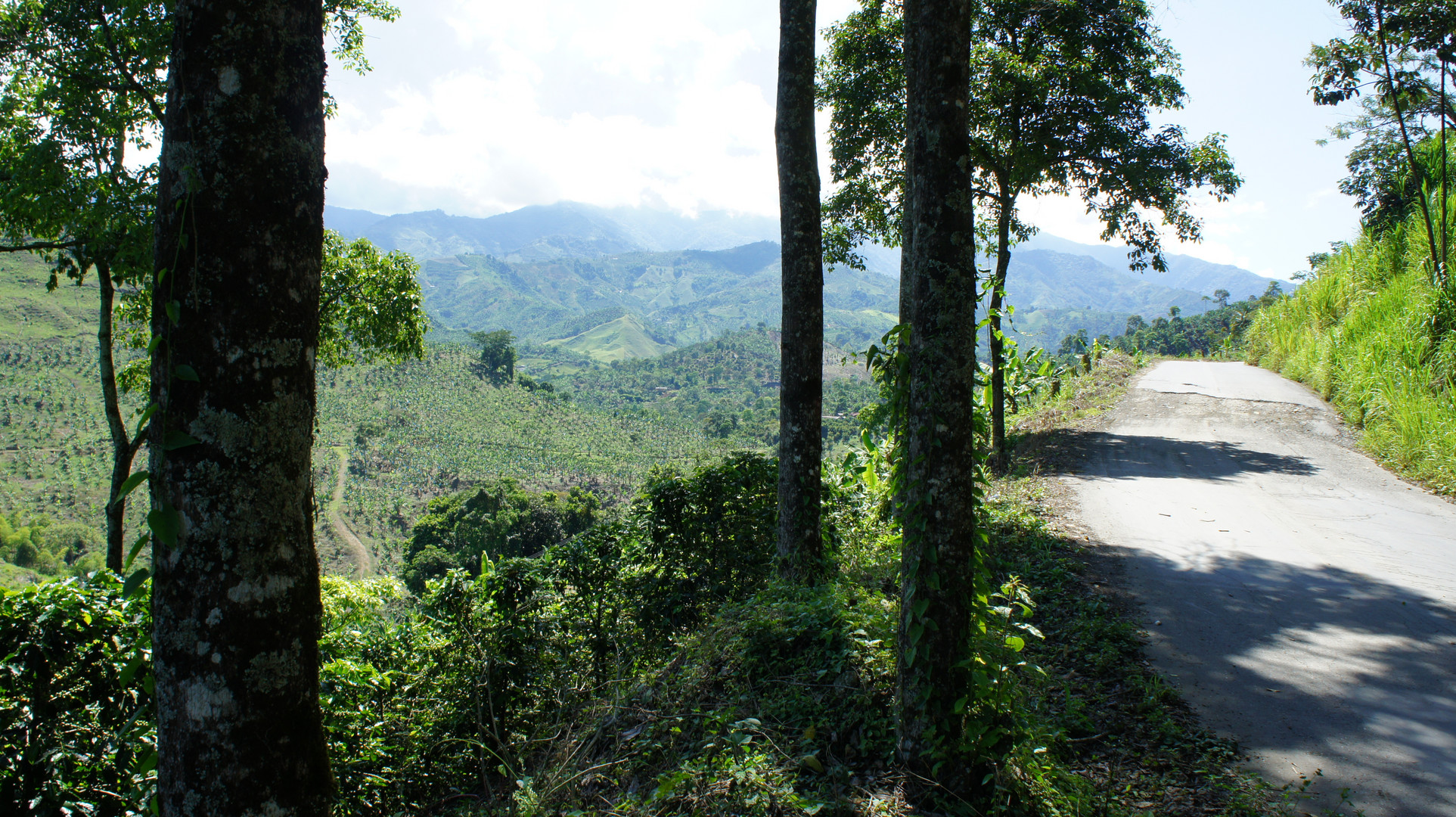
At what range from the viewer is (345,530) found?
55375mm

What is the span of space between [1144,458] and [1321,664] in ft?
24.7

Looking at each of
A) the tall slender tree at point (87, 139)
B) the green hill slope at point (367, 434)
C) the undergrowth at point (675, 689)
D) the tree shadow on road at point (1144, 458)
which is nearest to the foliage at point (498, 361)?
the green hill slope at point (367, 434)

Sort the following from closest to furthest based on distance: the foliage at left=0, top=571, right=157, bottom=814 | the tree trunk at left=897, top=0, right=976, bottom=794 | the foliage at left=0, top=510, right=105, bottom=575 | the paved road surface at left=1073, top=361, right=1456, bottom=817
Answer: the tree trunk at left=897, top=0, right=976, bottom=794 → the paved road surface at left=1073, top=361, right=1456, bottom=817 → the foliage at left=0, top=571, right=157, bottom=814 → the foliage at left=0, top=510, right=105, bottom=575

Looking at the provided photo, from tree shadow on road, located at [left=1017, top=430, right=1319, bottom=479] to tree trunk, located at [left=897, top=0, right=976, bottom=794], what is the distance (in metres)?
8.31

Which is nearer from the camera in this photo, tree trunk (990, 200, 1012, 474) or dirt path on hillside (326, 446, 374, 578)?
tree trunk (990, 200, 1012, 474)

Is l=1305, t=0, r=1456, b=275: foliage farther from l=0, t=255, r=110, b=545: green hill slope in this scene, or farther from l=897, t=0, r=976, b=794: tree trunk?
l=0, t=255, r=110, b=545: green hill slope

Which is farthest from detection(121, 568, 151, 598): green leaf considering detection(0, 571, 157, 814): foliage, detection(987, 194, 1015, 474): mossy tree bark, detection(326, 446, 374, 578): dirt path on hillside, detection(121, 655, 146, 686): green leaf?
detection(326, 446, 374, 578): dirt path on hillside

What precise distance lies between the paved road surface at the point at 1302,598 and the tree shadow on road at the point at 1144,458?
60mm

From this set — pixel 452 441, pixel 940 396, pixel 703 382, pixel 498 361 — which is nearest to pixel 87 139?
pixel 940 396

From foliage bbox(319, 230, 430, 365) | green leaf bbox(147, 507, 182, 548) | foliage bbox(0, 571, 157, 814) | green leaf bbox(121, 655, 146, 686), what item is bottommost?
foliage bbox(0, 571, 157, 814)

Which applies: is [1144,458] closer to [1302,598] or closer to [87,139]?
[1302,598]

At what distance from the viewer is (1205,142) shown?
38.7ft

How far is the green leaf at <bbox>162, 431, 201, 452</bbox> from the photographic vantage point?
1.79 m

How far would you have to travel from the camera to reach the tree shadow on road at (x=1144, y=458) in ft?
32.9
